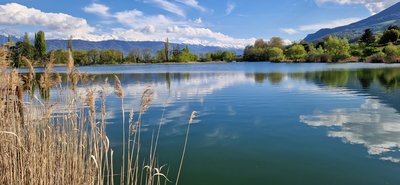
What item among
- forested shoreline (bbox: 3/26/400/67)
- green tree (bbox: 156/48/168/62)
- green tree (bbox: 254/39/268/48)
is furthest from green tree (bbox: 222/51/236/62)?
green tree (bbox: 156/48/168/62)

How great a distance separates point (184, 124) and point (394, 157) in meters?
Answer: 7.31

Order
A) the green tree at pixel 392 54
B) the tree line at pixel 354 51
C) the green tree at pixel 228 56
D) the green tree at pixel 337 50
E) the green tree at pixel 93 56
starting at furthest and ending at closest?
the green tree at pixel 228 56, the green tree at pixel 93 56, the green tree at pixel 337 50, the tree line at pixel 354 51, the green tree at pixel 392 54

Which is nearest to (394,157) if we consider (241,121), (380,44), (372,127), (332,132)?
(332,132)

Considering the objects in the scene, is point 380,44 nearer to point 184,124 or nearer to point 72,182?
point 184,124

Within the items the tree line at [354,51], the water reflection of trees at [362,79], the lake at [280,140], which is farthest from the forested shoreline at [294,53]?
the lake at [280,140]

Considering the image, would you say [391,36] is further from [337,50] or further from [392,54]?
[392,54]

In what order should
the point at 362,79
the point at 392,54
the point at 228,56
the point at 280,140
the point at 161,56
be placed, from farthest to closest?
1. the point at 228,56
2. the point at 161,56
3. the point at 392,54
4. the point at 362,79
5. the point at 280,140

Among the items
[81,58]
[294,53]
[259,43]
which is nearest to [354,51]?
[294,53]

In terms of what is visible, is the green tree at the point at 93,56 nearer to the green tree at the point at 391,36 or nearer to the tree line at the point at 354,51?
the tree line at the point at 354,51

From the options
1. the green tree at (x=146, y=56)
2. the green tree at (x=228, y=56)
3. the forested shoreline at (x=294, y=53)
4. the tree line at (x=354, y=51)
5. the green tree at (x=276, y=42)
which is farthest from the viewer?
the green tree at (x=276, y=42)

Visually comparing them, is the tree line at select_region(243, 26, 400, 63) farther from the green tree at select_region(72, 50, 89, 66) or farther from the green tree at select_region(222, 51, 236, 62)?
the green tree at select_region(72, 50, 89, 66)

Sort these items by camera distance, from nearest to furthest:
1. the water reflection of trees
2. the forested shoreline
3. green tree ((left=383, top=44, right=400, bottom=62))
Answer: the water reflection of trees, green tree ((left=383, top=44, right=400, bottom=62)), the forested shoreline

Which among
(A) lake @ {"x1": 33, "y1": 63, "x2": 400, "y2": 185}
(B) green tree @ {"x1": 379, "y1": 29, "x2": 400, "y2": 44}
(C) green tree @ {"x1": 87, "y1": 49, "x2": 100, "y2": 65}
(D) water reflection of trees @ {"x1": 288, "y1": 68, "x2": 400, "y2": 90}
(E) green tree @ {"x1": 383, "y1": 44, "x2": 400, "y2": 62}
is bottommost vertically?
(A) lake @ {"x1": 33, "y1": 63, "x2": 400, "y2": 185}

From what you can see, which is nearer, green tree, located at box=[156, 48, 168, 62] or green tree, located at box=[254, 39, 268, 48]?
green tree, located at box=[156, 48, 168, 62]
